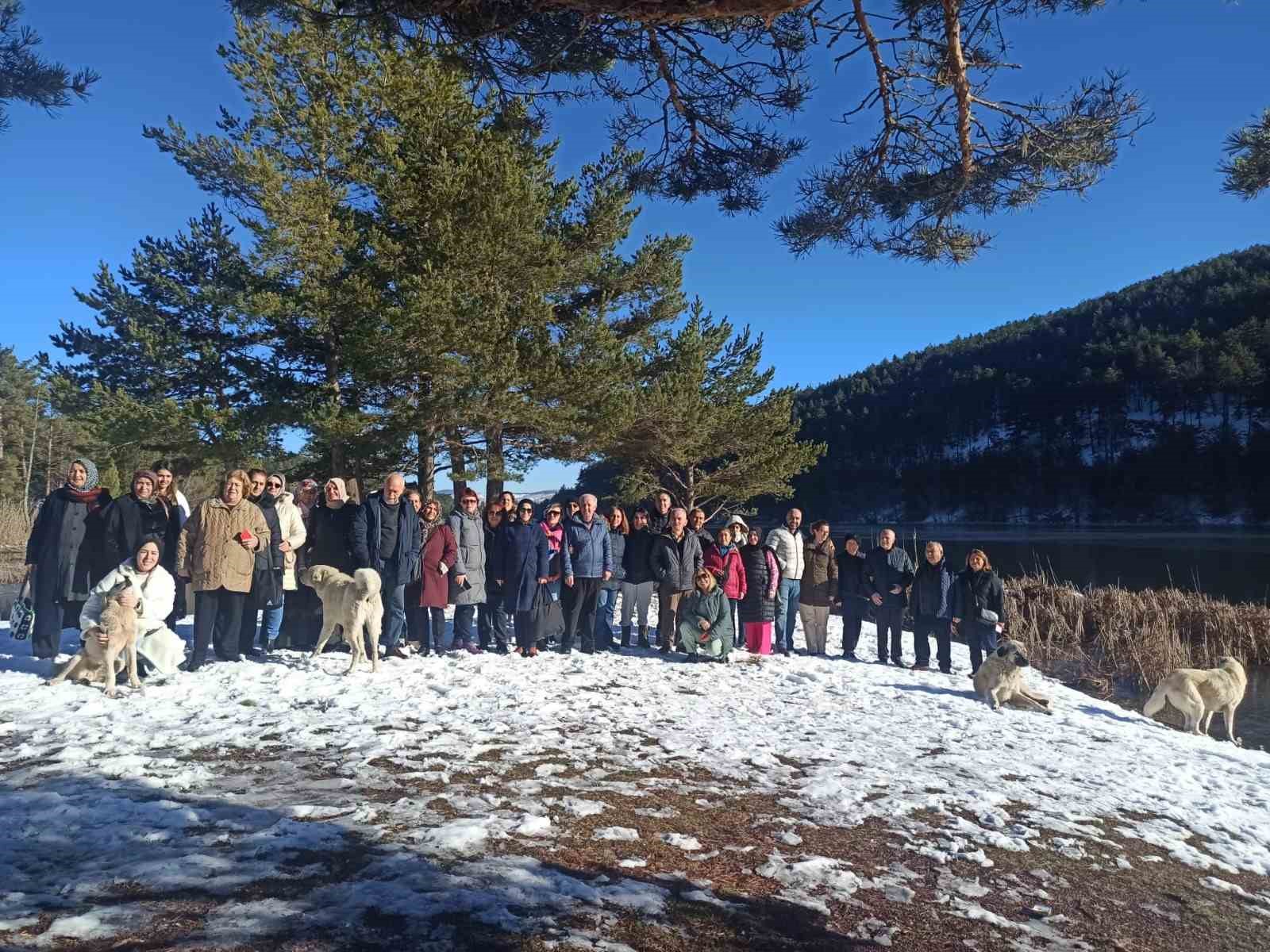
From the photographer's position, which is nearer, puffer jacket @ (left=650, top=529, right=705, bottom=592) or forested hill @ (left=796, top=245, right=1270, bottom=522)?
puffer jacket @ (left=650, top=529, right=705, bottom=592)

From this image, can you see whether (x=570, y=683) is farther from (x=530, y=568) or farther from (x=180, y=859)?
(x=180, y=859)

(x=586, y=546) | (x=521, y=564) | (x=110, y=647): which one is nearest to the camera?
(x=110, y=647)

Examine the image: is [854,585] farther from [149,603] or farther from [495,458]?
[495,458]

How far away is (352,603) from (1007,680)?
6478 mm

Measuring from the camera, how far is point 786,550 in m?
9.48

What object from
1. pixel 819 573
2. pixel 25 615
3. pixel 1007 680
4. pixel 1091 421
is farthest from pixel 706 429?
pixel 1091 421

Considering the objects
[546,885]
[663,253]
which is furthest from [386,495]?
[663,253]

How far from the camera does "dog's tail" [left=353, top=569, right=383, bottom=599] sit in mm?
6629

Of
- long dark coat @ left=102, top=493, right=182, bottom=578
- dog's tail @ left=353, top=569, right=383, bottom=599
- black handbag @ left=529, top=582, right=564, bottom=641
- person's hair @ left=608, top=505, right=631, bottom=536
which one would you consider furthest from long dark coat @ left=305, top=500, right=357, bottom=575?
person's hair @ left=608, top=505, right=631, bottom=536

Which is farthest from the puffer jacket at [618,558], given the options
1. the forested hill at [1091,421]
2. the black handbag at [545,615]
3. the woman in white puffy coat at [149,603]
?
the forested hill at [1091,421]

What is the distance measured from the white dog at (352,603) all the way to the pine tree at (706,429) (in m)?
8.83

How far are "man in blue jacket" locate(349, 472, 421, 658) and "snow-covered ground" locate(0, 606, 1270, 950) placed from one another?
70 cm

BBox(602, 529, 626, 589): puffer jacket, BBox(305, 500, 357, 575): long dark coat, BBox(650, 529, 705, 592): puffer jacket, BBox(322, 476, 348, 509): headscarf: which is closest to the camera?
BBox(305, 500, 357, 575): long dark coat

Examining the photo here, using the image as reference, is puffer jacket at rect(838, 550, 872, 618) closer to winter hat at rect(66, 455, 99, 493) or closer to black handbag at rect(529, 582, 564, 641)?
black handbag at rect(529, 582, 564, 641)
